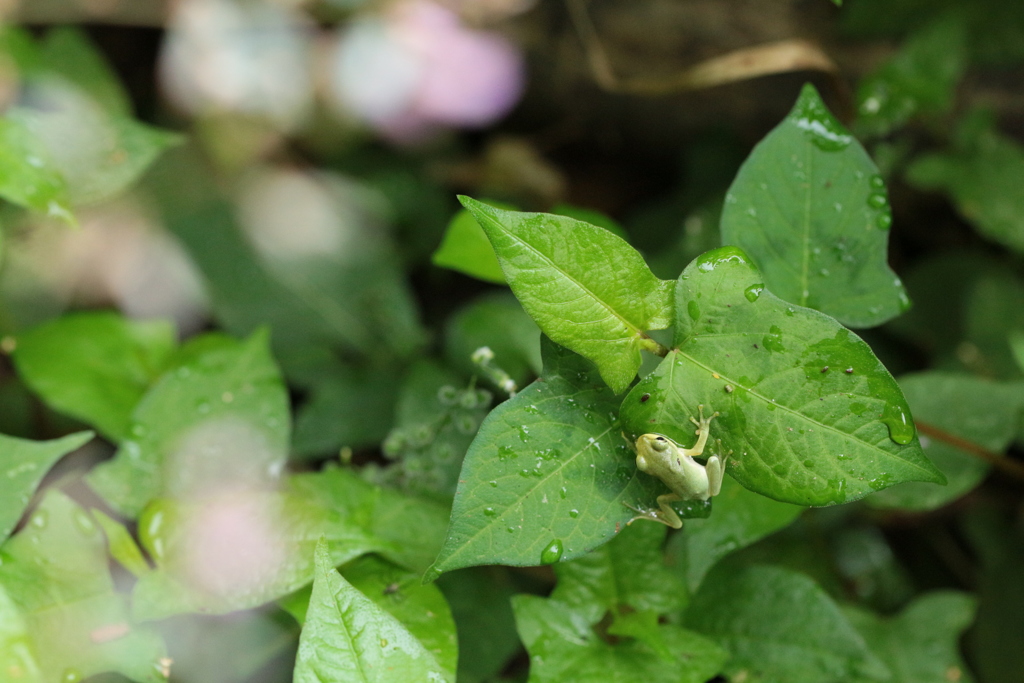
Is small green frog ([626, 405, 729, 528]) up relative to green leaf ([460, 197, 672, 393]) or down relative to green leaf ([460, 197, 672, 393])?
down

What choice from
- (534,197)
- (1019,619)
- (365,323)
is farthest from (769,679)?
(534,197)

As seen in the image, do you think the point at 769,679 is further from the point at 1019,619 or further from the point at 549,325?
the point at 1019,619

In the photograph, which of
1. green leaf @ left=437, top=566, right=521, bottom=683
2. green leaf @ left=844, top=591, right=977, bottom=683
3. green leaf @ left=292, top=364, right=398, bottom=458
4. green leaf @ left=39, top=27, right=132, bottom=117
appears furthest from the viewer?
green leaf @ left=39, top=27, right=132, bottom=117

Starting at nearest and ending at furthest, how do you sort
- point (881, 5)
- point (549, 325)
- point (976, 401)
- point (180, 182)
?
point (549, 325) < point (976, 401) < point (881, 5) < point (180, 182)

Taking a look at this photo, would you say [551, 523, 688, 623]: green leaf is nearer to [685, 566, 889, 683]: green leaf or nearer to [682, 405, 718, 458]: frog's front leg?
[685, 566, 889, 683]: green leaf

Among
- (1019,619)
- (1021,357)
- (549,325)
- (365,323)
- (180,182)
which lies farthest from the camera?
(180,182)

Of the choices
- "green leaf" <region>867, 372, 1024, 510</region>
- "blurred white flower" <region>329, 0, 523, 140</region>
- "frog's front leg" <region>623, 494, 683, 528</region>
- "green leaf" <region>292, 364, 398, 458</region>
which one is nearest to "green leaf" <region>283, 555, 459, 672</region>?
"frog's front leg" <region>623, 494, 683, 528</region>

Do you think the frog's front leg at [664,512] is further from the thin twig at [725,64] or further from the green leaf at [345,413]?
the thin twig at [725,64]
